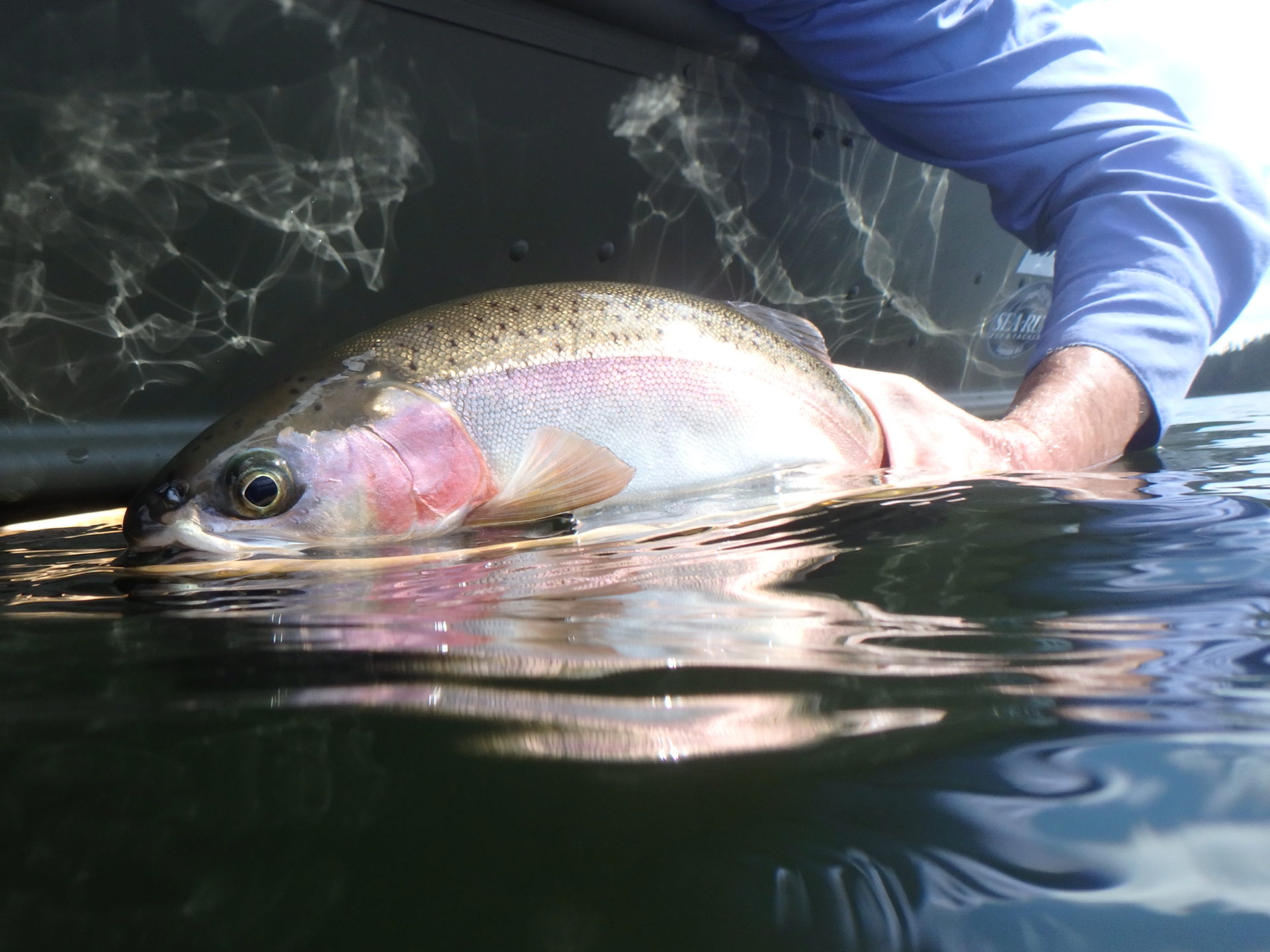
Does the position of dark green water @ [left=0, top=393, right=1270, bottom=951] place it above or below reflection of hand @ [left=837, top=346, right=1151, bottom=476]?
below

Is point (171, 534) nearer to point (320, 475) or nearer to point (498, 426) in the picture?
point (320, 475)

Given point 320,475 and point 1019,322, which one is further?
point 1019,322

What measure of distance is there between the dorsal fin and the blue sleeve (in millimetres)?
1021

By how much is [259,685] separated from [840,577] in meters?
0.55

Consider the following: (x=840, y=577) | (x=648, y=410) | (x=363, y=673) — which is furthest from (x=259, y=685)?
(x=648, y=410)

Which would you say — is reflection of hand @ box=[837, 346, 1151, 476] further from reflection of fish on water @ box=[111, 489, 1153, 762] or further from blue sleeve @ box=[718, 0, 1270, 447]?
reflection of fish on water @ box=[111, 489, 1153, 762]

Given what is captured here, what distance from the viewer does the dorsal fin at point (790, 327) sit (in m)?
1.85

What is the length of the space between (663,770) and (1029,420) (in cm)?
203

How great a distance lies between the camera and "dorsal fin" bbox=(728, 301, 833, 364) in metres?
1.85

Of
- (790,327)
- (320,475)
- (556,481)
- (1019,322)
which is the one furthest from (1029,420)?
(1019,322)

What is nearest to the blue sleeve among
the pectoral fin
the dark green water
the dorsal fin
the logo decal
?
the dorsal fin

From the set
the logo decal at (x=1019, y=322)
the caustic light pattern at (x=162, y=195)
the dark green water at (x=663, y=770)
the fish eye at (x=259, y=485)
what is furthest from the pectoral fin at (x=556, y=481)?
the logo decal at (x=1019, y=322)

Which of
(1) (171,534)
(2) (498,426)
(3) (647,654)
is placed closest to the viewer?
(3) (647,654)

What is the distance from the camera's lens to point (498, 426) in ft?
4.76
